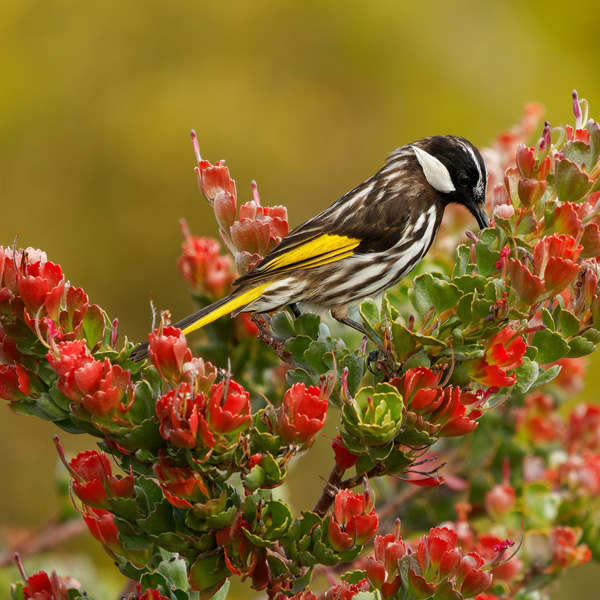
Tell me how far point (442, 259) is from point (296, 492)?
349cm

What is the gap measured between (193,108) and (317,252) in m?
4.26

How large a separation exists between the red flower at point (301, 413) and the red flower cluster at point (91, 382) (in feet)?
0.93

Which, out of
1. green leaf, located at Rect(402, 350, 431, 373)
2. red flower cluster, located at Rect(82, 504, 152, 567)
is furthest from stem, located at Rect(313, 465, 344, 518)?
red flower cluster, located at Rect(82, 504, 152, 567)

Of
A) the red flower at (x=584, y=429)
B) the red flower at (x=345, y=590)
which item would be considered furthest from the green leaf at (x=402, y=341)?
the red flower at (x=584, y=429)

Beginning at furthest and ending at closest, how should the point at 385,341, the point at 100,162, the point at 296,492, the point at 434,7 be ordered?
the point at 434,7
the point at 100,162
the point at 296,492
the point at 385,341

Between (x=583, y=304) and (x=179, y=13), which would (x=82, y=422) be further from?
(x=179, y=13)

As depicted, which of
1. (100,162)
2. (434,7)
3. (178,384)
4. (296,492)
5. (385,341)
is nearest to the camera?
(178,384)

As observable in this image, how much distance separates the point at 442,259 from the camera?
301cm

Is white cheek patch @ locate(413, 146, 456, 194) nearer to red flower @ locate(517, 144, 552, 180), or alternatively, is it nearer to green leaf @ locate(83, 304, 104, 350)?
red flower @ locate(517, 144, 552, 180)

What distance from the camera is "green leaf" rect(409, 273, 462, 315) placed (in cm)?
161

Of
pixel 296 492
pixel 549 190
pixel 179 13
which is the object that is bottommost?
pixel 296 492

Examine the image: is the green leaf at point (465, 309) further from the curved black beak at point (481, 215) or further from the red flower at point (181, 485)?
the curved black beak at point (481, 215)

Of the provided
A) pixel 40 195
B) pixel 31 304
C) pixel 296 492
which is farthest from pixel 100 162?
pixel 31 304

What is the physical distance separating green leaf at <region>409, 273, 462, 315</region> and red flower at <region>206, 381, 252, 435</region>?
0.41 metres
